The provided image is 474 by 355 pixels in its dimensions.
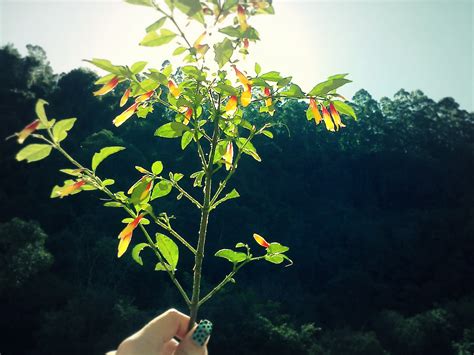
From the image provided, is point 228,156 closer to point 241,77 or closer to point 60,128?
point 241,77

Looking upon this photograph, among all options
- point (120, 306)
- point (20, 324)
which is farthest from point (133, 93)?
point (20, 324)

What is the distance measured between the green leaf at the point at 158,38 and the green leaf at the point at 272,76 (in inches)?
5.1

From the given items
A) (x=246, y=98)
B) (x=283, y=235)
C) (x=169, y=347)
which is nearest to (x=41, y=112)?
(x=246, y=98)

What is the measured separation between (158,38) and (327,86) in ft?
0.74

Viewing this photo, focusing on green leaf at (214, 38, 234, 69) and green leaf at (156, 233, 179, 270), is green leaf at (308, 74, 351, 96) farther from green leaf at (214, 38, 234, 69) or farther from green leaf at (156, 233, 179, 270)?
green leaf at (156, 233, 179, 270)

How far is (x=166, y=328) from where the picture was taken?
1.82 ft

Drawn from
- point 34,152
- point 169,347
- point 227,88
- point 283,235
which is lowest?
point 283,235

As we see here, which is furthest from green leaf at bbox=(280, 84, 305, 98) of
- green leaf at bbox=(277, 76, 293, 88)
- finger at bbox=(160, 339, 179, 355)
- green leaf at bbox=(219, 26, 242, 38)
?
finger at bbox=(160, 339, 179, 355)

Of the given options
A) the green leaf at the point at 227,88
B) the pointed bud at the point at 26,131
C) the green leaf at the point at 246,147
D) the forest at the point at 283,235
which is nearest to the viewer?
the pointed bud at the point at 26,131

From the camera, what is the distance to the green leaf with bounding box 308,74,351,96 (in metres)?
0.57

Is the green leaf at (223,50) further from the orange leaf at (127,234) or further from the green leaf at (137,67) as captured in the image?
the orange leaf at (127,234)

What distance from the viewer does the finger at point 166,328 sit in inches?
21.6

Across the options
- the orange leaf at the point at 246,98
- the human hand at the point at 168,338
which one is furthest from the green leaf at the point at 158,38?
the human hand at the point at 168,338

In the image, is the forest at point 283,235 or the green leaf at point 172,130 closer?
the green leaf at point 172,130
